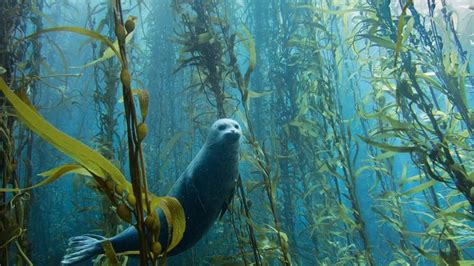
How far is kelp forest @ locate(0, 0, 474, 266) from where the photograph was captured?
1060mm

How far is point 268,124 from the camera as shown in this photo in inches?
293

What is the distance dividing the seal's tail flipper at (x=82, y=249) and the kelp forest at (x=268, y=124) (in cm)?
13

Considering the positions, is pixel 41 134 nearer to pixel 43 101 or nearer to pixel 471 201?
pixel 471 201

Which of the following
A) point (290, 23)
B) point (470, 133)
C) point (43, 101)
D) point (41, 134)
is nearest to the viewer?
point (41, 134)

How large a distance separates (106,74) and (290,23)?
123 inches

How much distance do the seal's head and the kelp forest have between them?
0.16 meters

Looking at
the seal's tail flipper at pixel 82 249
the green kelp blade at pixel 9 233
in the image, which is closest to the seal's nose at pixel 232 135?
the seal's tail flipper at pixel 82 249

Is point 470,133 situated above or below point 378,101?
below

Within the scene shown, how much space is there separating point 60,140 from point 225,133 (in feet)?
6.57

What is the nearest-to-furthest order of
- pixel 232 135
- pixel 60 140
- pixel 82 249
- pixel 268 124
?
pixel 60 140 < pixel 82 249 < pixel 232 135 < pixel 268 124

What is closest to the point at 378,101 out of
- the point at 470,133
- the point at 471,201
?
the point at 470,133

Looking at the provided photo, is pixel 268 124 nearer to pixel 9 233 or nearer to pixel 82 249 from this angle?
pixel 82 249

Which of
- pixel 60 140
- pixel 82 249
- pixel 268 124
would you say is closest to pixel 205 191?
pixel 82 249

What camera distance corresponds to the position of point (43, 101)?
1230cm
